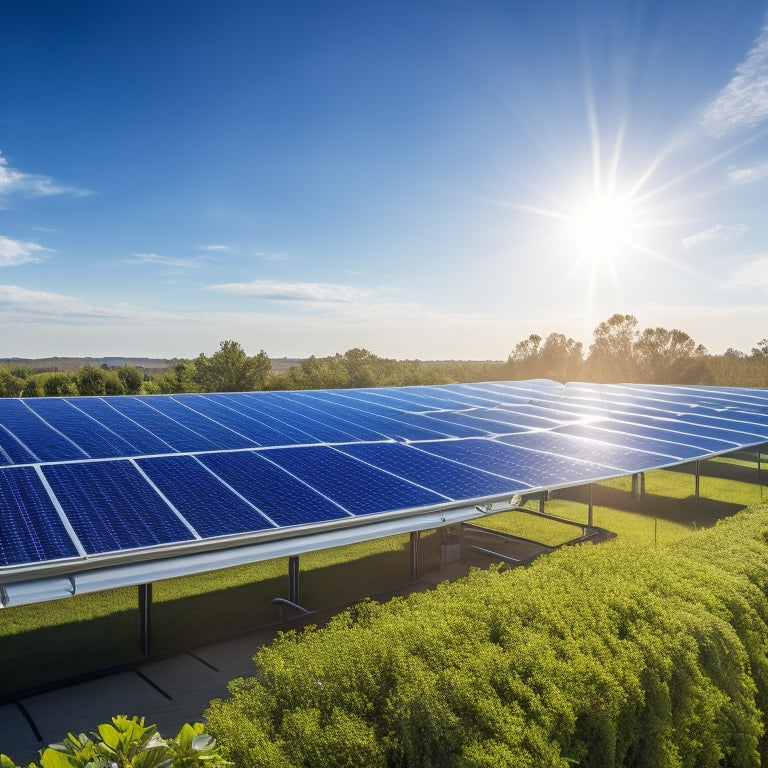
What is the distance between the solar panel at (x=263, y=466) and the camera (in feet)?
26.1

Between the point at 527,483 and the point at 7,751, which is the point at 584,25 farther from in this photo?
the point at 7,751

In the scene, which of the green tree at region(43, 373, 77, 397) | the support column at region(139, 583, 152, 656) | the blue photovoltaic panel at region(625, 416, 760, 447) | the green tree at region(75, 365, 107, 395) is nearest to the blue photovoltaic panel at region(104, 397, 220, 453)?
the support column at region(139, 583, 152, 656)

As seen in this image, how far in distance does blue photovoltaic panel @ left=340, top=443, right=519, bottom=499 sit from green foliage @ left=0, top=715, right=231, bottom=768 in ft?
23.4

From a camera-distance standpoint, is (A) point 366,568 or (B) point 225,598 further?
(A) point 366,568

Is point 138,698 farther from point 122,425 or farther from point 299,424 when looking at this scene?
point 299,424

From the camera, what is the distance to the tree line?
206ft

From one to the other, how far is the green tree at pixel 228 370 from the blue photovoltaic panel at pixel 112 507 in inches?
2116

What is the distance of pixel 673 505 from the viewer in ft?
88.1

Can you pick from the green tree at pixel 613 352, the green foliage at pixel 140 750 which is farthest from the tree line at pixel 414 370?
the green foliage at pixel 140 750

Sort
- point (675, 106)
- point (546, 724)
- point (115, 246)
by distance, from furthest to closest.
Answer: point (115, 246) < point (675, 106) < point (546, 724)

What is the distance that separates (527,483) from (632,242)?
74.6 feet

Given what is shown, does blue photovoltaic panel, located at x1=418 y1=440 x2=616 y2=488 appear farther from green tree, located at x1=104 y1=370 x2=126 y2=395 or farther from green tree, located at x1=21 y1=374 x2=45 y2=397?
green tree, located at x1=21 y1=374 x2=45 y2=397

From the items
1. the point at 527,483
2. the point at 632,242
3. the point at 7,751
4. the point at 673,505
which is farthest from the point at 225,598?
the point at 632,242

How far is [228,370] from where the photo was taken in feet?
208
